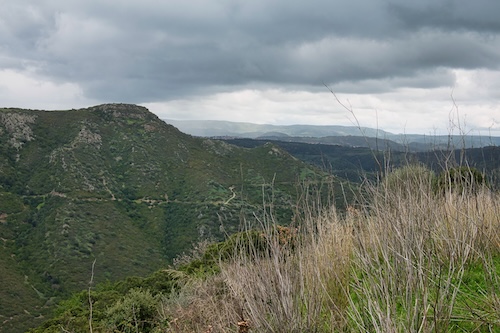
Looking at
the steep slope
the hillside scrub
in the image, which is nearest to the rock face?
the steep slope

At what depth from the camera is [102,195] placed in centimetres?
7112

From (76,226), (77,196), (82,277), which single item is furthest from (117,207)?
(82,277)

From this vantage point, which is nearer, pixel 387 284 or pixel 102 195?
pixel 387 284

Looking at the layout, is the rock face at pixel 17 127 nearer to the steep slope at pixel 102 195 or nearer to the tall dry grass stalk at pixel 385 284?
the steep slope at pixel 102 195

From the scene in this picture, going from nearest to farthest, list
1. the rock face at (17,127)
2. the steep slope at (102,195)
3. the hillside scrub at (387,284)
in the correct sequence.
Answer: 1. the hillside scrub at (387,284)
2. the steep slope at (102,195)
3. the rock face at (17,127)

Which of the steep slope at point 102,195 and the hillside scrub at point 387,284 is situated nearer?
the hillside scrub at point 387,284

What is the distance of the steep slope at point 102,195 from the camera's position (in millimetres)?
51219

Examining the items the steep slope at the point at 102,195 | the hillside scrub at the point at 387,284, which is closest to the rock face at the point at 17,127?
the steep slope at the point at 102,195

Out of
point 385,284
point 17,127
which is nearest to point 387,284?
point 385,284

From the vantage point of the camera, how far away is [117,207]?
69000 mm

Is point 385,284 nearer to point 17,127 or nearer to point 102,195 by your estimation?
point 102,195

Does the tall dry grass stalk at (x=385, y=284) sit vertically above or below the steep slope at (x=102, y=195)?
above

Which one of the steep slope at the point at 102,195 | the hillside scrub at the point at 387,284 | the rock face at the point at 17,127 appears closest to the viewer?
the hillside scrub at the point at 387,284

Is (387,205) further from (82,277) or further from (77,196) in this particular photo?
(77,196)
